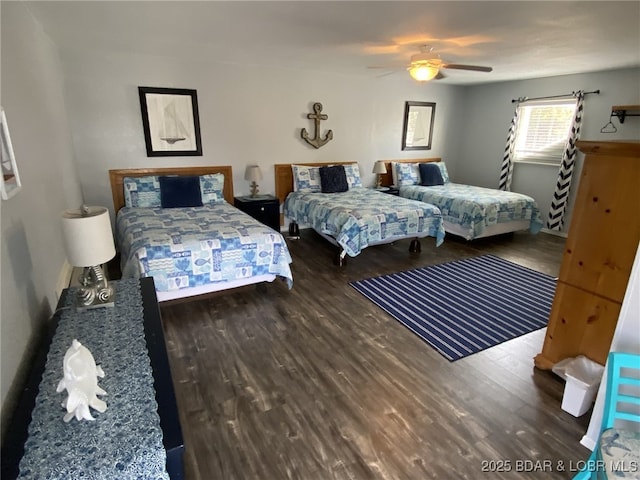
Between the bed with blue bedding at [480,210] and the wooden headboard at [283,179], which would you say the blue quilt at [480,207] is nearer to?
the bed with blue bedding at [480,210]

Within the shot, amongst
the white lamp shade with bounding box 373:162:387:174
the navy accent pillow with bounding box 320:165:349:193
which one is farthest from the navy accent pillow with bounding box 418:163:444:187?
the navy accent pillow with bounding box 320:165:349:193

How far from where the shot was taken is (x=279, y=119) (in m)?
4.76

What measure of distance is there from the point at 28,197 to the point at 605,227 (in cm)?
292

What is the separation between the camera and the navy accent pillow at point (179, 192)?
389 cm

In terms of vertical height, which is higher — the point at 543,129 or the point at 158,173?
the point at 543,129

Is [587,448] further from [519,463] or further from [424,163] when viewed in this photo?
[424,163]

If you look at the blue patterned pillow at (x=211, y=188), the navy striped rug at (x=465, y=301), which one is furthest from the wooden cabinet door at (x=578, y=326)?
the blue patterned pillow at (x=211, y=188)

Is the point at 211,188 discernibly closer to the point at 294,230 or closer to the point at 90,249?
the point at 294,230

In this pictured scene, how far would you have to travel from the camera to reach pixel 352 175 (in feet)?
17.1

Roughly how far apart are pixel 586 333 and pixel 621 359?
78 cm

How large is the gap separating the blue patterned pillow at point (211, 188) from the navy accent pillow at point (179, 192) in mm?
96

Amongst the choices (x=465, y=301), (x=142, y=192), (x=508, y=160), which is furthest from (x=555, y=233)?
(x=142, y=192)

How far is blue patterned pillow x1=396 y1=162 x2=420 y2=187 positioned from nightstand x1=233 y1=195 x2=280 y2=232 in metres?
2.23

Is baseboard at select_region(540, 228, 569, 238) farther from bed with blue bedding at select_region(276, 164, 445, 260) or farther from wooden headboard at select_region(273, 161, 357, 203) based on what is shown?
wooden headboard at select_region(273, 161, 357, 203)
